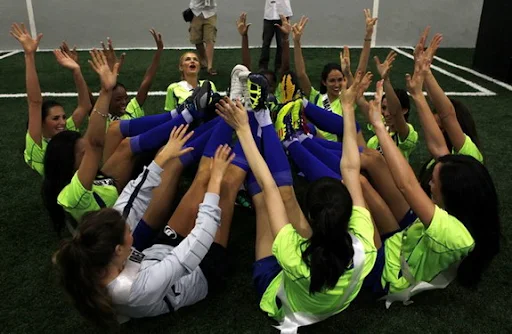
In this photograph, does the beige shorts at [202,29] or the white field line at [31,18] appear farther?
the white field line at [31,18]

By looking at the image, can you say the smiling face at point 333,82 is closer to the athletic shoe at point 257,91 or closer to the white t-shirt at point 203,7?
the athletic shoe at point 257,91

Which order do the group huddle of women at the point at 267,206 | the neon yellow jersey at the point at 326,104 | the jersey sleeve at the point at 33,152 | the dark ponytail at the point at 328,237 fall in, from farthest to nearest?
the neon yellow jersey at the point at 326,104
the jersey sleeve at the point at 33,152
the group huddle of women at the point at 267,206
the dark ponytail at the point at 328,237

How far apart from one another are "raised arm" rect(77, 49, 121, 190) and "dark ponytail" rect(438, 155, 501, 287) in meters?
1.75

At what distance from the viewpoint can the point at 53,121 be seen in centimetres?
333

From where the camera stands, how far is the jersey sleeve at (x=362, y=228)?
1.99 m

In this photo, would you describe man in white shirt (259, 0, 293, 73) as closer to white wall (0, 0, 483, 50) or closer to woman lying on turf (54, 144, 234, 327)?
white wall (0, 0, 483, 50)

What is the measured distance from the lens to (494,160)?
4.34m

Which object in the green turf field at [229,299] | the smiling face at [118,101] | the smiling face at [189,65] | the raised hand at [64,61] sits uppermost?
the raised hand at [64,61]

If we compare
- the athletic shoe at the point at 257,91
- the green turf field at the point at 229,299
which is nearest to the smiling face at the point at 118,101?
the green turf field at the point at 229,299

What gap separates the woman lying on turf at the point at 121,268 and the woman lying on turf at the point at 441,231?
0.89 m

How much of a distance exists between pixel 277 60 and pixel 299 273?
643 centimetres

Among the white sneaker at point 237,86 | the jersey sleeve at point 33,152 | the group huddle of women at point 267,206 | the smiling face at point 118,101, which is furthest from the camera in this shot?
the smiling face at point 118,101

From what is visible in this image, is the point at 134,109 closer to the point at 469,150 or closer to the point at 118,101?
the point at 118,101

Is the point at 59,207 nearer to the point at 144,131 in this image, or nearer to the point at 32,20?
the point at 144,131
